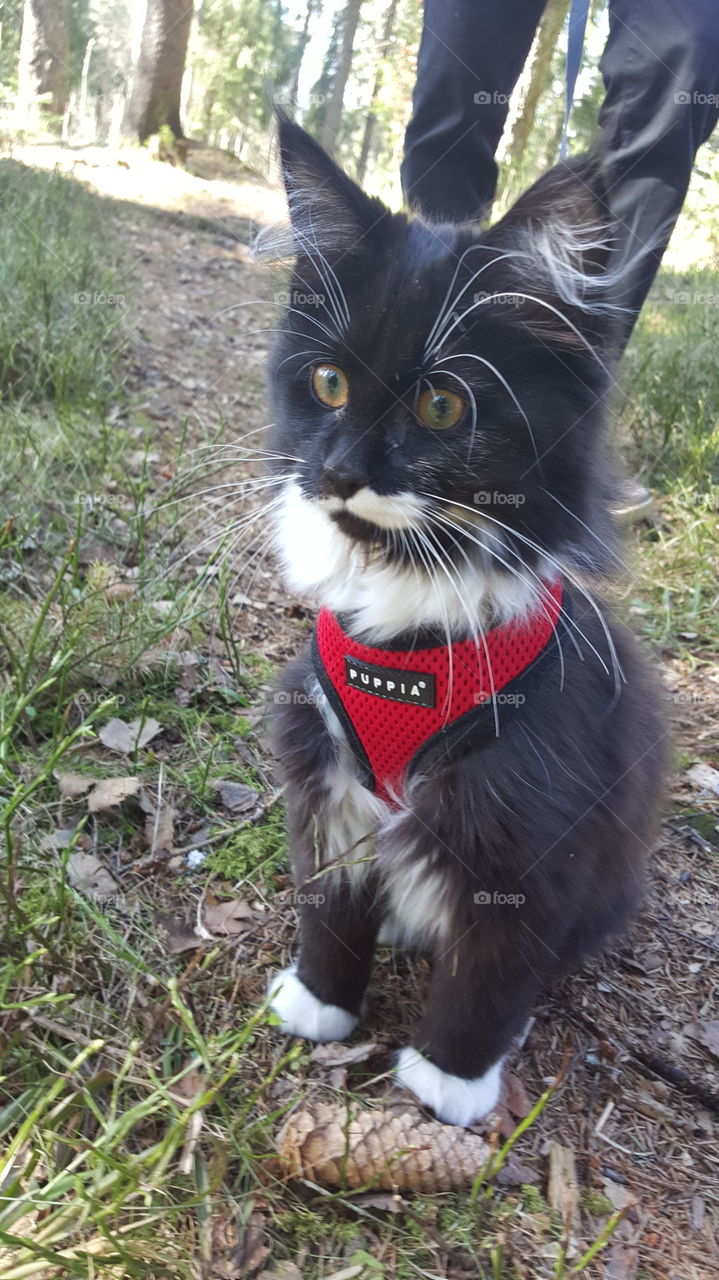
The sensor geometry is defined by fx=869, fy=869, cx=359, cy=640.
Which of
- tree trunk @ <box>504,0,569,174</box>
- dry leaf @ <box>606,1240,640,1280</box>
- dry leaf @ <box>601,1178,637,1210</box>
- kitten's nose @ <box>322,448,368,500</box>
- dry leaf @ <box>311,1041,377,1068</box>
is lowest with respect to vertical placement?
dry leaf @ <box>311,1041,377,1068</box>

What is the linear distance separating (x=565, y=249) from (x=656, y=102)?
1838 millimetres

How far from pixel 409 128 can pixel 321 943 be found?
9.31 ft

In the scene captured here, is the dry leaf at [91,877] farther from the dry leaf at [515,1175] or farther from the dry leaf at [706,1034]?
the dry leaf at [706,1034]

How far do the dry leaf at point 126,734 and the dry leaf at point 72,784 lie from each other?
0.51 feet

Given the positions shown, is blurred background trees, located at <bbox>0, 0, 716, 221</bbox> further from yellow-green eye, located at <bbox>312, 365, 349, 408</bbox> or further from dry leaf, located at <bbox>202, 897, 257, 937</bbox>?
dry leaf, located at <bbox>202, 897, 257, 937</bbox>

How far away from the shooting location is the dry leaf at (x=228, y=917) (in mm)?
1915

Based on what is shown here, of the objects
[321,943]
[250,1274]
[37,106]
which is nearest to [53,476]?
[321,943]

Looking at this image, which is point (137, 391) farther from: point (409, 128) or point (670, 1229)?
point (670, 1229)

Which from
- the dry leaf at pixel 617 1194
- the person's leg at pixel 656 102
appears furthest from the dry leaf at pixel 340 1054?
the person's leg at pixel 656 102

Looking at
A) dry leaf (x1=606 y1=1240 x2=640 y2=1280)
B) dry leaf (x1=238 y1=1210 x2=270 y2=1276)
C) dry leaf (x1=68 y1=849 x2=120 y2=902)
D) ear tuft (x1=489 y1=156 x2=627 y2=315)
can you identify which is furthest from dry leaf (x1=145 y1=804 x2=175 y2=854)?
ear tuft (x1=489 y1=156 x2=627 y2=315)

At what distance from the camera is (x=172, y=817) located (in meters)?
2.11

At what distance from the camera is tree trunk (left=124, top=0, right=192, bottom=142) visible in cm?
845

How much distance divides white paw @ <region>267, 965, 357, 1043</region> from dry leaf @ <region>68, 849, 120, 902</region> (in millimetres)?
415

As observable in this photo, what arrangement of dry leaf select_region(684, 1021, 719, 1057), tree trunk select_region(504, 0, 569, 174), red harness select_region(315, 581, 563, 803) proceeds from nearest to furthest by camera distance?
red harness select_region(315, 581, 563, 803), dry leaf select_region(684, 1021, 719, 1057), tree trunk select_region(504, 0, 569, 174)
